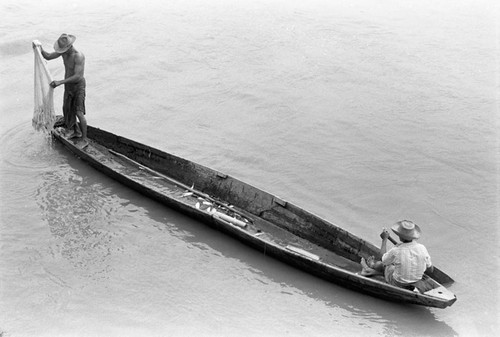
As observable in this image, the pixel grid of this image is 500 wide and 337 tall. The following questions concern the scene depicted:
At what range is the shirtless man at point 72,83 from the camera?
823 cm

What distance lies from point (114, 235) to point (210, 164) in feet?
7.57

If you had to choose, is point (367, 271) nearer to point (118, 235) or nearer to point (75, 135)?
point (118, 235)

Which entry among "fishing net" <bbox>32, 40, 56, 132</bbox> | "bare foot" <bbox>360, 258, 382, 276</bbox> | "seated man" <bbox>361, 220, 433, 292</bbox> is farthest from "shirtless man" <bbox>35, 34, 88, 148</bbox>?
"seated man" <bbox>361, 220, 433, 292</bbox>

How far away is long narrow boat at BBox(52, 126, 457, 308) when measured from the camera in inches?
252

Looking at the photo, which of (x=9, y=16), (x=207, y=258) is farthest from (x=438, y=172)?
(x=9, y=16)

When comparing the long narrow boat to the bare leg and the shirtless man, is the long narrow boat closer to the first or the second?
the bare leg

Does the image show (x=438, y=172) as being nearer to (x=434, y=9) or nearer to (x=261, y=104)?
(x=261, y=104)

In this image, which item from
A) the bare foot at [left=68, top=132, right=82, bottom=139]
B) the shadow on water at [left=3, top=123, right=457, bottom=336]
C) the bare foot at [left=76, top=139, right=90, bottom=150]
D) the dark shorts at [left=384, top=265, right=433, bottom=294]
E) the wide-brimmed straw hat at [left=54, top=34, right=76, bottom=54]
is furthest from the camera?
the bare foot at [left=68, top=132, right=82, bottom=139]

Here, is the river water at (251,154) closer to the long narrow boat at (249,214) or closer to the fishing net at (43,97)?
the long narrow boat at (249,214)

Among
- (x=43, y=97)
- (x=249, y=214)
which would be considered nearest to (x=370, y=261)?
(x=249, y=214)

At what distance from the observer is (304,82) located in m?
12.2

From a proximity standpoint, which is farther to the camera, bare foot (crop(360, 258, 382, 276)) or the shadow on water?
bare foot (crop(360, 258, 382, 276))

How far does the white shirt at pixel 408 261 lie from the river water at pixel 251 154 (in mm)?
500

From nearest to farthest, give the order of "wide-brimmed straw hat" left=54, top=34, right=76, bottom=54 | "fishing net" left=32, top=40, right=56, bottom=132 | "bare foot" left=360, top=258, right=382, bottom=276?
"bare foot" left=360, top=258, right=382, bottom=276 → "wide-brimmed straw hat" left=54, top=34, right=76, bottom=54 → "fishing net" left=32, top=40, right=56, bottom=132
